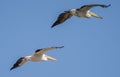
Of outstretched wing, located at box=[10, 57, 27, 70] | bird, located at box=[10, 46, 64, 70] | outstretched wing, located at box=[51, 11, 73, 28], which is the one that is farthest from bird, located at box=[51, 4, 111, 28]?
outstretched wing, located at box=[10, 57, 27, 70]

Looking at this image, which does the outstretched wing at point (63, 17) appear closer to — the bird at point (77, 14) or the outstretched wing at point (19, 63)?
the bird at point (77, 14)

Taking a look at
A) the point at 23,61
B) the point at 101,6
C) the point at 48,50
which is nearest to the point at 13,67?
the point at 23,61

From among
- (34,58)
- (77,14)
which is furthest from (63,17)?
(34,58)

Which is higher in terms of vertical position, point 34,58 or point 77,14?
point 77,14

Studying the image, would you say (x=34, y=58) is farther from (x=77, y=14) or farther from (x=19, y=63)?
(x=77, y=14)

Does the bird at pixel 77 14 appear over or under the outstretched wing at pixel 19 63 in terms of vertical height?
over

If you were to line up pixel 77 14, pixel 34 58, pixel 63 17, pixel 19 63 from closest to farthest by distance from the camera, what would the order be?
pixel 77 14 → pixel 34 58 → pixel 19 63 → pixel 63 17

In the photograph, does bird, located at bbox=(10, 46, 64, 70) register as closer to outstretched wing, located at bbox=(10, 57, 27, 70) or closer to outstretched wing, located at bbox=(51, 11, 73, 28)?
outstretched wing, located at bbox=(10, 57, 27, 70)

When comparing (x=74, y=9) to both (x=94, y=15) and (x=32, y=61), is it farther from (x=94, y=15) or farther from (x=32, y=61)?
(x=32, y=61)

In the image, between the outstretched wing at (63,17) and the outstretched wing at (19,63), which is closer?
the outstretched wing at (19,63)

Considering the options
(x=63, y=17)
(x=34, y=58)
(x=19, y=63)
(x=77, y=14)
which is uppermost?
(x=77, y=14)

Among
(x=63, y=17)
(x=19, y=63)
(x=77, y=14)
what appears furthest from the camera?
(x=63, y=17)

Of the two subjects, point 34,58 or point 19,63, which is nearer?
point 34,58

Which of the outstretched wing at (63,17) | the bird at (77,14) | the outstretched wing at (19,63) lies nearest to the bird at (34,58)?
the outstretched wing at (19,63)
